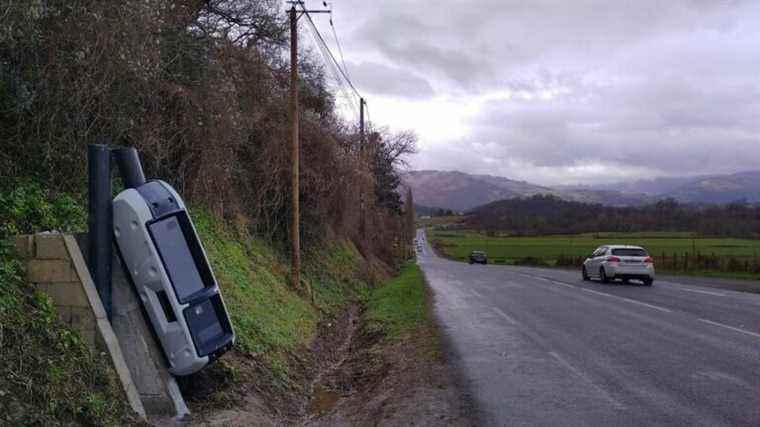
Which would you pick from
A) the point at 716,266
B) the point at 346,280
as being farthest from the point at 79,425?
the point at 716,266

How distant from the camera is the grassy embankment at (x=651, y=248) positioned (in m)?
39.8

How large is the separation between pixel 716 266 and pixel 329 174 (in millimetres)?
25129

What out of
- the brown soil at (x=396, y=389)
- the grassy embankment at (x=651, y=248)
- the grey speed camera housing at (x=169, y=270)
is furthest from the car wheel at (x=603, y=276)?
the grey speed camera housing at (x=169, y=270)

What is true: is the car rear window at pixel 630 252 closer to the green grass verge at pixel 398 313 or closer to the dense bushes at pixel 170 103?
the green grass verge at pixel 398 313

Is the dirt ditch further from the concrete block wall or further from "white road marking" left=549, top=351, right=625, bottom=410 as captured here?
"white road marking" left=549, top=351, right=625, bottom=410

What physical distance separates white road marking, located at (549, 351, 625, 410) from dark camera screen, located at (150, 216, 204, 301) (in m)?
4.44

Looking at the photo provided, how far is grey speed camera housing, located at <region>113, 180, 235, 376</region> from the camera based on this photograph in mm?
6691

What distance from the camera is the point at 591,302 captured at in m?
19.7

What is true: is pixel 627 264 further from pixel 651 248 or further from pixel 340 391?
pixel 651 248

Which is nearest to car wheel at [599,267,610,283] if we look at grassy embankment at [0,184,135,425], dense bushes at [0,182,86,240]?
dense bushes at [0,182,86,240]

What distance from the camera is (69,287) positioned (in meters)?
6.40

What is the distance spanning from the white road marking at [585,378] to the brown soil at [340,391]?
1554 millimetres

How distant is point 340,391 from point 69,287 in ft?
16.1

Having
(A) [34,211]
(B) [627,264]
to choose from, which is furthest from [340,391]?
(B) [627,264]
